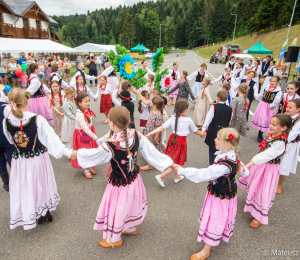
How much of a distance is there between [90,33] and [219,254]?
107m

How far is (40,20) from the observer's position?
29.1m

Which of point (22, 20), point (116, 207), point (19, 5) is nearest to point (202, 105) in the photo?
point (116, 207)

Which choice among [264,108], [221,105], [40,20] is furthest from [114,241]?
[40,20]

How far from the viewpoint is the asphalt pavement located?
2.55 m

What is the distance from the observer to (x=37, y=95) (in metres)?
5.89

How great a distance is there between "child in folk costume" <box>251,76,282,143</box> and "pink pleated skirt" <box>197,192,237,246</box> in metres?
4.03

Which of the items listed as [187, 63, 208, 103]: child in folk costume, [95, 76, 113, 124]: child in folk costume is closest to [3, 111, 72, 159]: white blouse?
[95, 76, 113, 124]: child in folk costume

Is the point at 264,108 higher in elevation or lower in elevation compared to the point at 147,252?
higher

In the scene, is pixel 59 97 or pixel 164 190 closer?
pixel 164 190

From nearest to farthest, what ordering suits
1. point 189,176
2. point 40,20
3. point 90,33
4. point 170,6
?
point 189,176 → point 40,20 → point 90,33 → point 170,6

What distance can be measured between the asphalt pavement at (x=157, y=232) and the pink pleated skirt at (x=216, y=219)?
361 millimetres

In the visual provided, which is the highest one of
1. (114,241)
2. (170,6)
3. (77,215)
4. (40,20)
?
(170,6)

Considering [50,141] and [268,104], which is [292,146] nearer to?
[268,104]

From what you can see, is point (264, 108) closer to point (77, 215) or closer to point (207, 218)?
point (207, 218)
